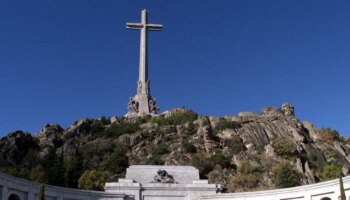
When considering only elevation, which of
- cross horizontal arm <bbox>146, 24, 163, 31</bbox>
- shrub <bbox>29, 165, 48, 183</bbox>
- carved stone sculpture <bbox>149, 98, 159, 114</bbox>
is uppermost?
cross horizontal arm <bbox>146, 24, 163, 31</bbox>

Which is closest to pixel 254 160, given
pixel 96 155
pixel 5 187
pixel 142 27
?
pixel 96 155

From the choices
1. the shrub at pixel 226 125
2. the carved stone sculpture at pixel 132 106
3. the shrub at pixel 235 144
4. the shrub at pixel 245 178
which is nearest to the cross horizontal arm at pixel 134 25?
the carved stone sculpture at pixel 132 106

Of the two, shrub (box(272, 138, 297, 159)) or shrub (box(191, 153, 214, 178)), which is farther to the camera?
shrub (box(272, 138, 297, 159))

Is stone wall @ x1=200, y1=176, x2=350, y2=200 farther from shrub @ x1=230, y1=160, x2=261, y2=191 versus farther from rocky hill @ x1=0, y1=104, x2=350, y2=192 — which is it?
shrub @ x1=230, y1=160, x2=261, y2=191

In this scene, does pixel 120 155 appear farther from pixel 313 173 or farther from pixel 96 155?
→ pixel 313 173

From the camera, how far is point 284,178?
83.8 metres

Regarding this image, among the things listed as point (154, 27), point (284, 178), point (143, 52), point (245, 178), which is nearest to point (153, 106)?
point (143, 52)

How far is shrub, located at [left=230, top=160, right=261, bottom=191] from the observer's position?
85312mm

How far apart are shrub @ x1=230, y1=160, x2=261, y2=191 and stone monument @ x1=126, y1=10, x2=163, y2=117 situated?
36713 mm

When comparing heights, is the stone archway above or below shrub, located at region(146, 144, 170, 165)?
below

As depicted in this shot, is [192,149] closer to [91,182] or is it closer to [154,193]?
[91,182]

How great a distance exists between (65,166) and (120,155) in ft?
38.7

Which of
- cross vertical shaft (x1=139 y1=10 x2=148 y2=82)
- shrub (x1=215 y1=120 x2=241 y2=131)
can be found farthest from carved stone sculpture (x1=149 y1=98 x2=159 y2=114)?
shrub (x1=215 y1=120 x2=241 y2=131)

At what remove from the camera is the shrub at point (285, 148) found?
100 m
